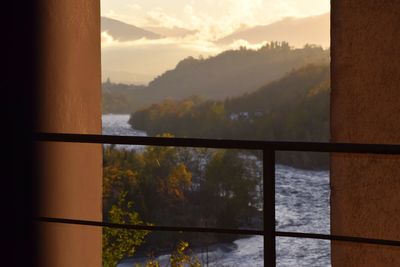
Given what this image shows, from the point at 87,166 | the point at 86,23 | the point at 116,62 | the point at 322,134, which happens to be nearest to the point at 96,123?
the point at 87,166

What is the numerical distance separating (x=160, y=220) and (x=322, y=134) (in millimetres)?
5798

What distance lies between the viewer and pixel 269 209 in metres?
1.63

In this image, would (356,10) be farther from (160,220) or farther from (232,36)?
(232,36)

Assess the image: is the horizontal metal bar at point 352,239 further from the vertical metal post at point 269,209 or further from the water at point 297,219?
A: the water at point 297,219

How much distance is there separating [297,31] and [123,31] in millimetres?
6116

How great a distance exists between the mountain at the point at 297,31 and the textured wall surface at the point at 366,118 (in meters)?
20.0

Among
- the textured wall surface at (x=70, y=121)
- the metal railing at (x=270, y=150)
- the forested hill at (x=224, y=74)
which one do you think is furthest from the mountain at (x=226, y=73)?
the metal railing at (x=270, y=150)

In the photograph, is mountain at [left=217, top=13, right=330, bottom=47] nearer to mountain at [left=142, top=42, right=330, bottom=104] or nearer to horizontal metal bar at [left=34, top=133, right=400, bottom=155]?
mountain at [left=142, top=42, right=330, bottom=104]

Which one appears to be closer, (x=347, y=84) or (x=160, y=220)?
(x=347, y=84)

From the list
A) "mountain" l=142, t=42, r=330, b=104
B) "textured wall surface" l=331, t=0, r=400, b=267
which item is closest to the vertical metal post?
"textured wall surface" l=331, t=0, r=400, b=267

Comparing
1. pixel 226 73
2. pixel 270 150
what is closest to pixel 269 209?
pixel 270 150

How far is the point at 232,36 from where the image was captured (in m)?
28.4

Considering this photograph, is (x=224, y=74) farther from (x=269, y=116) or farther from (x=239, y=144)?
(x=239, y=144)

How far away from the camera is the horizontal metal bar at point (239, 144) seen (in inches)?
57.1
